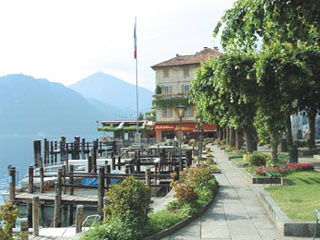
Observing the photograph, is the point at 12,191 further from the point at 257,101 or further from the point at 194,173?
the point at 257,101

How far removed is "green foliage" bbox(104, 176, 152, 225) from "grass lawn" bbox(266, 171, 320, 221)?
3.57 metres

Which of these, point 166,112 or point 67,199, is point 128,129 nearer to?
point 166,112

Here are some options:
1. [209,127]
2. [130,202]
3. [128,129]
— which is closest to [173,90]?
[209,127]

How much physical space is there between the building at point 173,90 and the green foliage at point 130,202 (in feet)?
174

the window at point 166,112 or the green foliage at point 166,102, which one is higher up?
the green foliage at point 166,102

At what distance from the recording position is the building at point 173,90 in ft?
208

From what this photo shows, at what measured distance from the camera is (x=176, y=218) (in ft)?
32.7

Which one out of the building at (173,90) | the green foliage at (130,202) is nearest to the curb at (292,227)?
the green foliage at (130,202)

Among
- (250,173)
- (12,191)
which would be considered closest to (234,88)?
(250,173)

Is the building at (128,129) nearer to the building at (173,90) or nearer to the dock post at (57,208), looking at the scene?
the building at (173,90)

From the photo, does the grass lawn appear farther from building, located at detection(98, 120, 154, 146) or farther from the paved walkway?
building, located at detection(98, 120, 154, 146)

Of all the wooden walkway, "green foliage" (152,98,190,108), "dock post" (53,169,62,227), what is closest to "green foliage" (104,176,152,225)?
"dock post" (53,169,62,227)

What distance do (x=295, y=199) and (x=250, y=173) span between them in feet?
21.7

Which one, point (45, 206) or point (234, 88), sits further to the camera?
point (45, 206)
